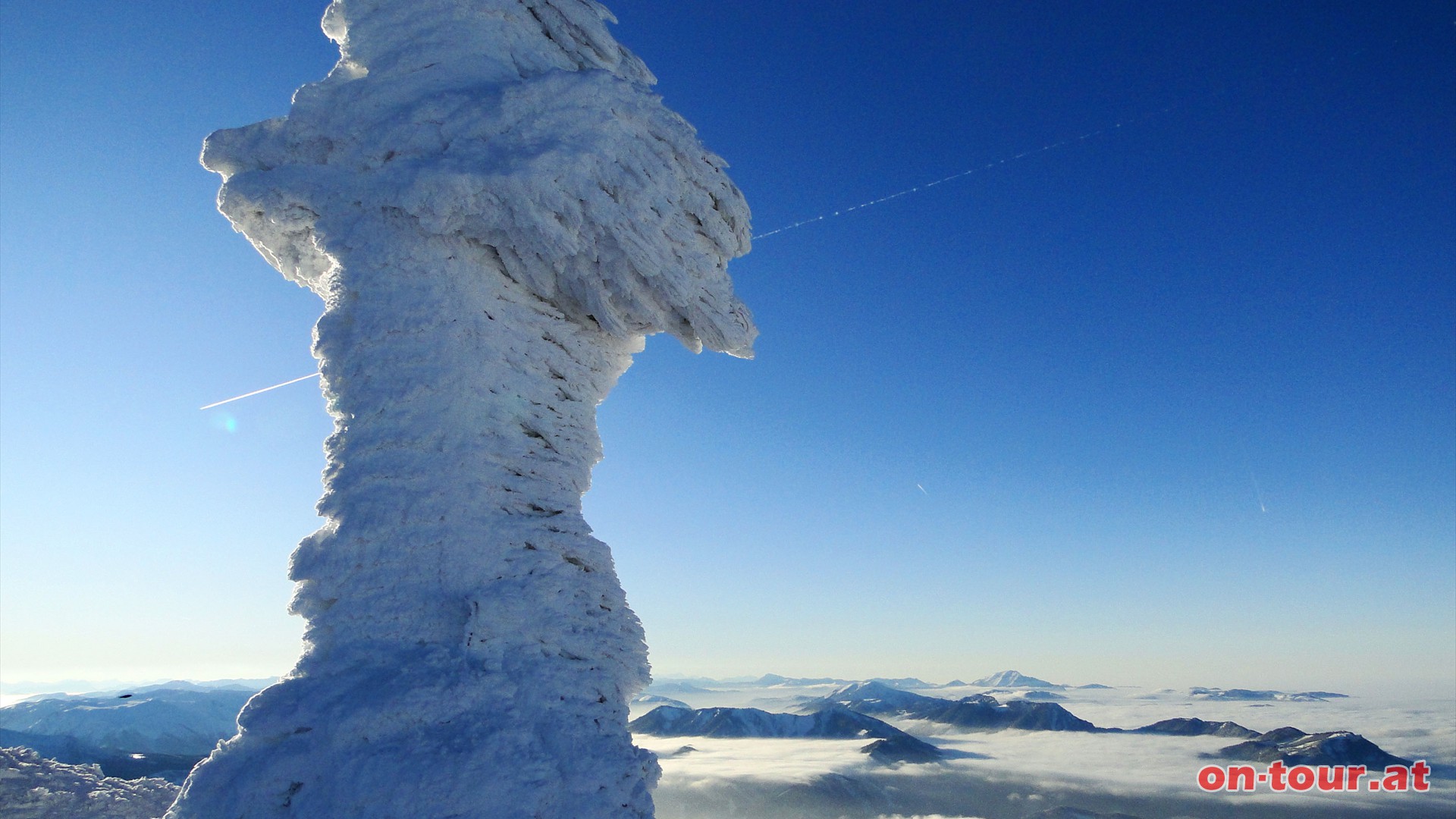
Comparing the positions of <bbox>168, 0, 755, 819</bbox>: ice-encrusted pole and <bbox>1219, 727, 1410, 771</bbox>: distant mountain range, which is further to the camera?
<bbox>1219, 727, 1410, 771</bbox>: distant mountain range

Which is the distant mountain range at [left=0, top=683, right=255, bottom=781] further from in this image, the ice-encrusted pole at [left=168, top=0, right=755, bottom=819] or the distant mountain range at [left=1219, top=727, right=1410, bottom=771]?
the distant mountain range at [left=1219, top=727, right=1410, bottom=771]

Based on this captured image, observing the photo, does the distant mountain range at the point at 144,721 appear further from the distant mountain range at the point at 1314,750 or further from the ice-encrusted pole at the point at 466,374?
the distant mountain range at the point at 1314,750

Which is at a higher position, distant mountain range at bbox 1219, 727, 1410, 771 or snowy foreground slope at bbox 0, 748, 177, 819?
snowy foreground slope at bbox 0, 748, 177, 819

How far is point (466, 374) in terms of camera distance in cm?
826

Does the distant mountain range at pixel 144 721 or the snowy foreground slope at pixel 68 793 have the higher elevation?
the snowy foreground slope at pixel 68 793

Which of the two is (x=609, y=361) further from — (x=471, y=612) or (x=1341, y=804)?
(x=1341, y=804)

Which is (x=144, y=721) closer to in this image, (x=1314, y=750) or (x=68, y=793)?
(x=68, y=793)

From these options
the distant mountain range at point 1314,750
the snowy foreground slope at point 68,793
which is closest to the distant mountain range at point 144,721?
the snowy foreground slope at point 68,793

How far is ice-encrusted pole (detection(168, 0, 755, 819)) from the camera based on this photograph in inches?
250

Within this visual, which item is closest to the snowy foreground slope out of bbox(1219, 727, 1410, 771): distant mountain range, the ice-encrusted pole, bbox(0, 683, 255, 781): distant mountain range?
the ice-encrusted pole

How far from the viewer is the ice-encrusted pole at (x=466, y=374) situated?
6340 millimetres

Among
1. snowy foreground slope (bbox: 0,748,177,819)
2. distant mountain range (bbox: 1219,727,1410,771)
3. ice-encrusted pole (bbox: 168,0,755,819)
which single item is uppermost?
ice-encrusted pole (bbox: 168,0,755,819)

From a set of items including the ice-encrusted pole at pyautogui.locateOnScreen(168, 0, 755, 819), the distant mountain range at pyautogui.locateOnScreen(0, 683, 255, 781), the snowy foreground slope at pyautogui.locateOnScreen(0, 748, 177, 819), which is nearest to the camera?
the ice-encrusted pole at pyautogui.locateOnScreen(168, 0, 755, 819)

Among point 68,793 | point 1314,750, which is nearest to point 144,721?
point 68,793
